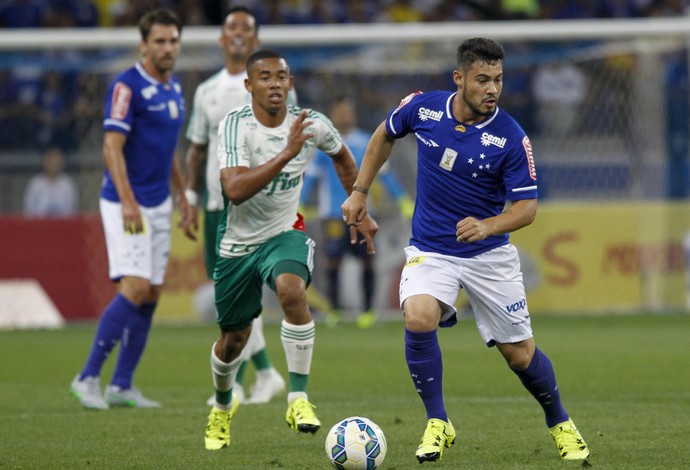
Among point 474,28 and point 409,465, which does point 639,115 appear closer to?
point 474,28

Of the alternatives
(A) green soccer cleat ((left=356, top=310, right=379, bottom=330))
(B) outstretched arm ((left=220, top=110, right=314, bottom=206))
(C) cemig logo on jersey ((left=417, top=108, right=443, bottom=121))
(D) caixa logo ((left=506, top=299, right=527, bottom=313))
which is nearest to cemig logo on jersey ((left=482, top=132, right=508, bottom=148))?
(C) cemig logo on jersey ((left=417, top=108, right=443, bottom=121))

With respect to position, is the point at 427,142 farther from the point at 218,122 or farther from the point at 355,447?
the point at 218,122

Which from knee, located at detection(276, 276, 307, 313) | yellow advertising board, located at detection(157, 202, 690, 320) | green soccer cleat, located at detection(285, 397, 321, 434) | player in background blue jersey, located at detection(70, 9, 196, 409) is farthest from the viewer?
yellow advertising board, located at detection(157, 202, 690, 320)

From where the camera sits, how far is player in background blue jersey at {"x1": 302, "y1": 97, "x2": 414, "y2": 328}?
1438 centimetres

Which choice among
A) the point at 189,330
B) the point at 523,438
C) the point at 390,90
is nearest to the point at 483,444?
the point at 523,438

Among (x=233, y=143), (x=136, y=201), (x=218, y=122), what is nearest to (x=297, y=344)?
(x=233, y=143)

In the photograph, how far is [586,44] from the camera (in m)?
16.9

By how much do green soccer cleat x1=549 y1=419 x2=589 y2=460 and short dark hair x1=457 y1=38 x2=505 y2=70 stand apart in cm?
183

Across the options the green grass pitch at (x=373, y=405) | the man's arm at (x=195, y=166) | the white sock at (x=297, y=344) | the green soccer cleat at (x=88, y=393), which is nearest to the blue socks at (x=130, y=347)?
the green soccer cleat at (x=88, y=393)

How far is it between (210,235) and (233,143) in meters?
2.19

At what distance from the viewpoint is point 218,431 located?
694cm

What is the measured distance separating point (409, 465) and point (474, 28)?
10328 millimetres

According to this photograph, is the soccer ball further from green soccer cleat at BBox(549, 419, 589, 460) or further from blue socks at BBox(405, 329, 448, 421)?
green soccer cleat at BBox(549, 419, 589, 460)

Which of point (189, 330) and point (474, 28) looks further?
point (474, 28)
